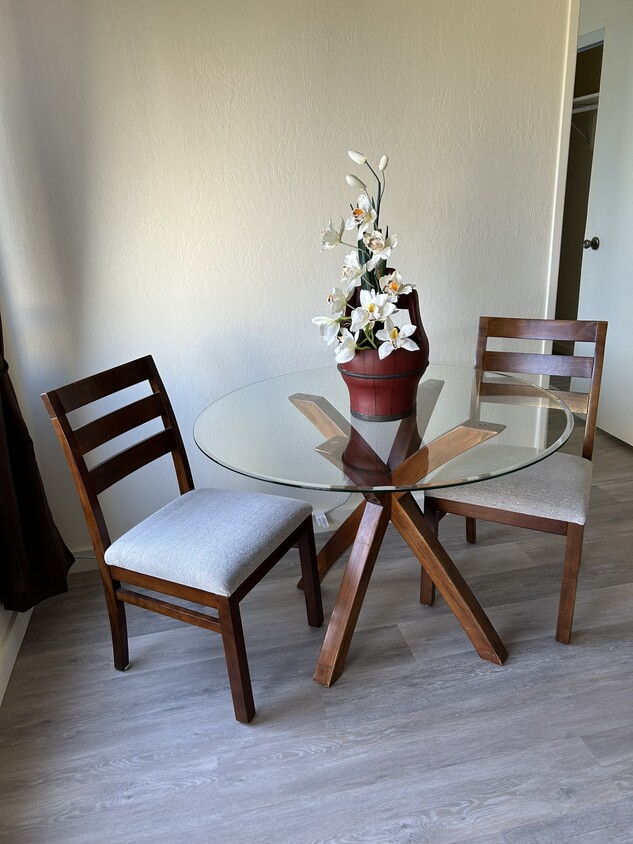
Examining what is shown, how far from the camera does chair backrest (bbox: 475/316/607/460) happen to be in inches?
76.5

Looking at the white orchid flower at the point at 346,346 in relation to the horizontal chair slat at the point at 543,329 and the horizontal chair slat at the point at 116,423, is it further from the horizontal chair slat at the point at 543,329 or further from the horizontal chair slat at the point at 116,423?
the horizontal chair slat at the point at 543,329

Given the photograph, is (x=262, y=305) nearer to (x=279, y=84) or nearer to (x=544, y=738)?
(x=279, y=84)

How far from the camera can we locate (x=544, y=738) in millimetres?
1539

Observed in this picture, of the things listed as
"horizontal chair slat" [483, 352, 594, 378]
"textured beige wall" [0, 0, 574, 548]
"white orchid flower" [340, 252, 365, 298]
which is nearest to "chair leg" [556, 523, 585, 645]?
"horizontal chair slat" [483, 352, 594, 378]

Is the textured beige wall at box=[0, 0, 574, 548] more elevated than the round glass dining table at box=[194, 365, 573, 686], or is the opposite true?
the textured beige wall at box=[0, 0, 574, 548]

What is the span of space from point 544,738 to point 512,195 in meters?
1.86

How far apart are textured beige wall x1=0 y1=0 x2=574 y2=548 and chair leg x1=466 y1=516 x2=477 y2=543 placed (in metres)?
0.84

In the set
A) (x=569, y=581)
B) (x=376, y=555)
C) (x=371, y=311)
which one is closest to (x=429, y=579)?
(x=376, y=555)

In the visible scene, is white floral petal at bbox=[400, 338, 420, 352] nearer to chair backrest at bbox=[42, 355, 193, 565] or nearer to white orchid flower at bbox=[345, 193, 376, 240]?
white orchid flower at bbox=[345, 193, 376, 240]

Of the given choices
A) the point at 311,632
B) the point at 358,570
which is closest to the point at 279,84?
the point at 358,570

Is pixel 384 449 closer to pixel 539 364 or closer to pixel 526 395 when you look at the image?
pixel 526 395

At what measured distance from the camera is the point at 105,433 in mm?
1695

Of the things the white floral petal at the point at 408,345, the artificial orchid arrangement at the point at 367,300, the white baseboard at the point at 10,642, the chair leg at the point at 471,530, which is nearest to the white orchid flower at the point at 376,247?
the artificial orchid arrangement at the point at 367,300

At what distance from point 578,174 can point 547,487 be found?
348 cm
